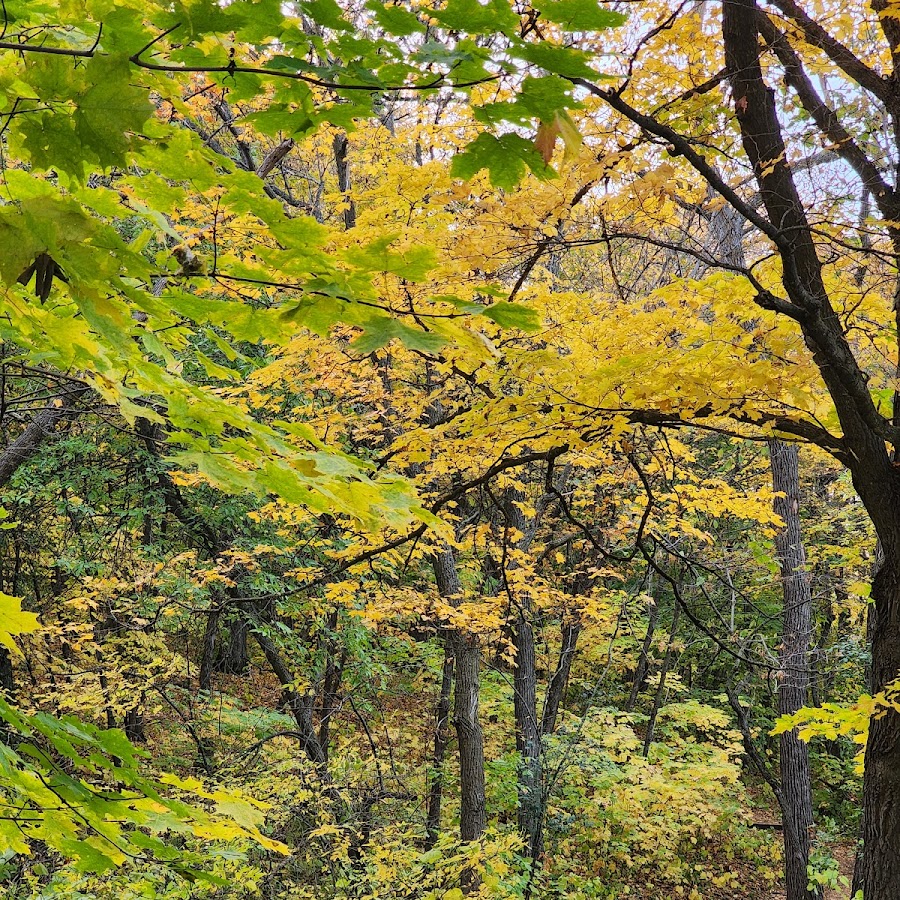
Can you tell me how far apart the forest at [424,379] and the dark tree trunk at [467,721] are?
0.14ft

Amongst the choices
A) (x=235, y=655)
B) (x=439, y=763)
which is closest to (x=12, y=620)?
(x=439, y=763)

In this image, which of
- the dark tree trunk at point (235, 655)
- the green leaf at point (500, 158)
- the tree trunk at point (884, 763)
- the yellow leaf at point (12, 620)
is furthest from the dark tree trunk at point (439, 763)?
the green leaf at point (500, 158)

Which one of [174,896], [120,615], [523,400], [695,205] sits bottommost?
[174,896]

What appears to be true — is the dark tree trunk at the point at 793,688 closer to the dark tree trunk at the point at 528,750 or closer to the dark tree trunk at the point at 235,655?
the dark tree trunk at the point at 528,750

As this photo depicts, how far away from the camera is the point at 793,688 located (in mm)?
7508

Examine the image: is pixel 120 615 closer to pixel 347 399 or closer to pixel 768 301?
pixel 347 399

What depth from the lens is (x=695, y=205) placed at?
3.53m

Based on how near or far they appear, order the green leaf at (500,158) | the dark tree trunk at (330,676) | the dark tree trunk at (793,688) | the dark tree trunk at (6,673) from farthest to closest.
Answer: the dark tree trunk at (330,676)
the dark tree trunk at (6,673)
the dark tree trunk at (793,688)
the green leaf at (500,158)

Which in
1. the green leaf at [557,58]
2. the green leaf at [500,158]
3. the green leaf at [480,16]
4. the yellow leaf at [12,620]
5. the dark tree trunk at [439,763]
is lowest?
the dark tree trunk at [439,763]

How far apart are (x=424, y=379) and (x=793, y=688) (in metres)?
5.32

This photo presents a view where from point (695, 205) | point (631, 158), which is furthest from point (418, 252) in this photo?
point (695, 205)

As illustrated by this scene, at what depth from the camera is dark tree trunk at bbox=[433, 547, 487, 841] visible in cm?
716

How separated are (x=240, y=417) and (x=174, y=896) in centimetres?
424

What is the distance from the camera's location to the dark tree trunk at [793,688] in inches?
291
